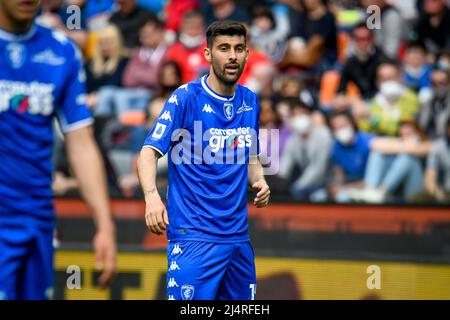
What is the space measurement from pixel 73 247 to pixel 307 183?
8.46 ft

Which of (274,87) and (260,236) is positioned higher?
(274,87)

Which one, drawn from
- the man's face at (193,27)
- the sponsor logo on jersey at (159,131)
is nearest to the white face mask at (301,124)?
the man's face at (193,27)

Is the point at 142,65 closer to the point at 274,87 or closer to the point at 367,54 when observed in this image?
the point at 274,87

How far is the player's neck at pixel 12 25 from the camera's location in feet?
16.7

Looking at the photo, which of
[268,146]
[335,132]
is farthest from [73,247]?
[335,132]

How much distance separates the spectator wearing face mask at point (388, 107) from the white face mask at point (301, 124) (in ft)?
2.14

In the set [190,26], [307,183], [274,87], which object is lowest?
[307,183]

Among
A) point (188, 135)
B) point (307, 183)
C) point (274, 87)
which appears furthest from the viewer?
point (274, 87)

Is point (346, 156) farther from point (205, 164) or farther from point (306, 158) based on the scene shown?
point (205, 164)

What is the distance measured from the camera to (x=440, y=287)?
9.16 metres

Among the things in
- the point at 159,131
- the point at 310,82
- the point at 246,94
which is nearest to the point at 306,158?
the point at 310,82

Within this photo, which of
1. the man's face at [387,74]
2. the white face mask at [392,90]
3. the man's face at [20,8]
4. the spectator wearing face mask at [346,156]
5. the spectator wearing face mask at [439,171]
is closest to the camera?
the man's face at [20,8]

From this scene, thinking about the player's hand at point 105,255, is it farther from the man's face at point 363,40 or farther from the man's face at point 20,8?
the man's face at point 363,40

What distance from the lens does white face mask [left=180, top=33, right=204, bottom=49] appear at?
12750 millimetres
